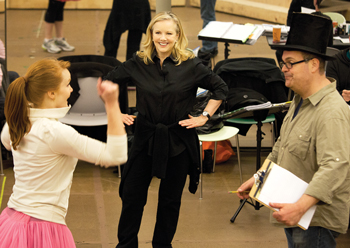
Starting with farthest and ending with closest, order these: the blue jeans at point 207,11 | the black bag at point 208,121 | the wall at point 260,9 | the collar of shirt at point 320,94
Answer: the wall at point 260,9 → the blue jeans at point 207,11 → the black bag at point 208,121 → the collar of shirt at point 320,94

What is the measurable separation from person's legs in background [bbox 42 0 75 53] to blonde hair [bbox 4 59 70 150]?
6.07 m

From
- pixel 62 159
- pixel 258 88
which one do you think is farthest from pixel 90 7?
pixel 62 159

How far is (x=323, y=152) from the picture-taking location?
7.55 ft

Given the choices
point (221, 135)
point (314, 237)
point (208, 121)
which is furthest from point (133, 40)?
point (314, 237)

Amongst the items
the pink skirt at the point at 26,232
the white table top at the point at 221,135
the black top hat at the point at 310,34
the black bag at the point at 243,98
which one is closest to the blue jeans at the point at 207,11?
the black bag at the point at 243,98

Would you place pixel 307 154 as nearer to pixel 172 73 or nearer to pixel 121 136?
pixel 121 136

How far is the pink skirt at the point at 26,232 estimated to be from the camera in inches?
90.0

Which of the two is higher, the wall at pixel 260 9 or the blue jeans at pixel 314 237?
the wall at pixel 260 9

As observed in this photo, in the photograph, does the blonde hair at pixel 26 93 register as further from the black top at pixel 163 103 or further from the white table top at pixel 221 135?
the white table top at pixel 221 135

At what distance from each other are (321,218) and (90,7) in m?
6.78

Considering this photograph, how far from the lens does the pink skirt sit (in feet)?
7.50

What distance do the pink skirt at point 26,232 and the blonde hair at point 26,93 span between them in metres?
0.36

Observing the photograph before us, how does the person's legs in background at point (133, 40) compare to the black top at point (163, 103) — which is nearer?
the black top at point (163, 103)

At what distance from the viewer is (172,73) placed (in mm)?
3385
